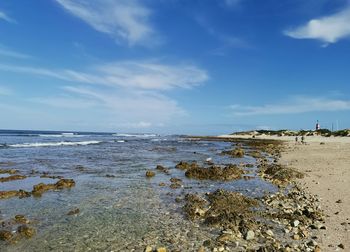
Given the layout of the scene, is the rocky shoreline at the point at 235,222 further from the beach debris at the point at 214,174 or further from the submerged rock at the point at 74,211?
the beach debris at the point at 214,174

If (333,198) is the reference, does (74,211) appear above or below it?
below

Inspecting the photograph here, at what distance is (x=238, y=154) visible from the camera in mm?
38594

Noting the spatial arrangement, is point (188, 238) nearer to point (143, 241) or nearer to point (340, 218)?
point (143, 241)

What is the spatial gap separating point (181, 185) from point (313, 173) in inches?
373

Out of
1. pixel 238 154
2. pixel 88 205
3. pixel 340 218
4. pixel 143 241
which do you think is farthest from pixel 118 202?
pixel 238 154

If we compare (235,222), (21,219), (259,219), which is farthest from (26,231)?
(259,219)

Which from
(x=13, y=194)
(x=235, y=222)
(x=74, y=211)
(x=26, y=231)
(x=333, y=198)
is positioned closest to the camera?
(x=26, y=231)

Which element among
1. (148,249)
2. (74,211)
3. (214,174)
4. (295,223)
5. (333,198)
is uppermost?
(214,174)

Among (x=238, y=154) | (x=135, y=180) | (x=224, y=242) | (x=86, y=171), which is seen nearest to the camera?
(x=224, y=242)

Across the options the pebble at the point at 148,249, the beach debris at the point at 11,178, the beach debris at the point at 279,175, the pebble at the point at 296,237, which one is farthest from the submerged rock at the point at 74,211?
the beach debris at the point at 279,175

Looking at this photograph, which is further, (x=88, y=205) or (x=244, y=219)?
(x=88, y=205)

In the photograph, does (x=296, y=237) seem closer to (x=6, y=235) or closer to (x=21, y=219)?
(x=6, y=235)

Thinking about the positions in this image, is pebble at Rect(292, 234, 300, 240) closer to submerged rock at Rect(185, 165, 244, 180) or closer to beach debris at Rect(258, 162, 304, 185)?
beach debris at Rect(258, 162, 304, 185)

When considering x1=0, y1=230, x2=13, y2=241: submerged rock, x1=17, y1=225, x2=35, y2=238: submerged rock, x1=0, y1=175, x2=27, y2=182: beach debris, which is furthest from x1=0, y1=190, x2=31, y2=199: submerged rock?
x1=0, y1=230, x2=13, y2=241: submerged rock
